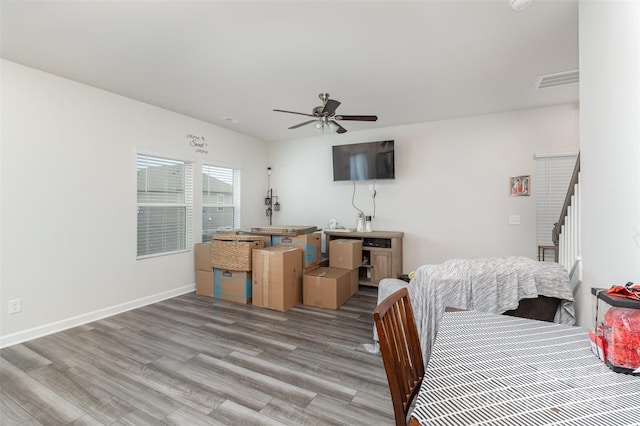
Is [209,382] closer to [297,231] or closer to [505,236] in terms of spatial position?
[297,231]

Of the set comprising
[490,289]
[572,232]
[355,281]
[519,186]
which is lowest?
[355,281]

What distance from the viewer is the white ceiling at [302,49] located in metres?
2.02

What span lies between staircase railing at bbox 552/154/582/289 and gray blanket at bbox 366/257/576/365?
0.25m

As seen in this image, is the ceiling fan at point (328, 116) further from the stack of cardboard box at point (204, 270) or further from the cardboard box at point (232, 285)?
the stack of cardboard box at point (204, 270)

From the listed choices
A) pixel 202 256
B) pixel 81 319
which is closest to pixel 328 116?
pixel 202 256

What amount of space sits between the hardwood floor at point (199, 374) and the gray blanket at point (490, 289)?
0.66 m

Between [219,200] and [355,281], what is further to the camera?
Answer: [219,200]

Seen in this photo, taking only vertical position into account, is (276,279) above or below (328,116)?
below

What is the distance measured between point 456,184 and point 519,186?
0.79 metres

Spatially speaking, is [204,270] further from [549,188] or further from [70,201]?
[549,188]

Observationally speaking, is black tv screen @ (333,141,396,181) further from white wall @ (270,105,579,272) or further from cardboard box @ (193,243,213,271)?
cardboard box @ (193,243,213,271)

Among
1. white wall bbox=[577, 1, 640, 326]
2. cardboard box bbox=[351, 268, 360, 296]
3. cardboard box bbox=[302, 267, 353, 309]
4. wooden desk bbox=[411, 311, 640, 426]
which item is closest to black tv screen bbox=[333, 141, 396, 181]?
cardboard box bbox=[351, 268, 360, 296]

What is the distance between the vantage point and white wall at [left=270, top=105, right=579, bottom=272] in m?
3.96

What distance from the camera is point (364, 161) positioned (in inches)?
189
